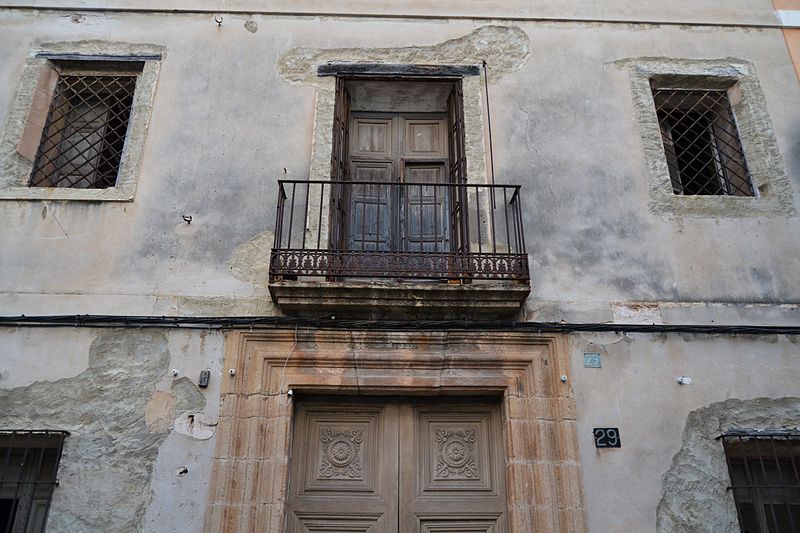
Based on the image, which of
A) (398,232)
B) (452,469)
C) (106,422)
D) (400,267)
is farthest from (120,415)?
(398,232)

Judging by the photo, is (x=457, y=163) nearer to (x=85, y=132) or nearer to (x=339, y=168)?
(x=339, y=168)

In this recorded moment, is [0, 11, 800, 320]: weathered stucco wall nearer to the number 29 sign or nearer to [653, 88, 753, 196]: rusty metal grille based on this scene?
[653, 88, 753, 196]: rusty metal grille

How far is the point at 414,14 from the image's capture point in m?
6.32

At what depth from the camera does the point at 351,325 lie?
497 cm

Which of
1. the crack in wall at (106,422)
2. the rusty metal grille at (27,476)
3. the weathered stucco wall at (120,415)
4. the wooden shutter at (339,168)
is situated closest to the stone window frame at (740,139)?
the wooden shutter at (339,168)

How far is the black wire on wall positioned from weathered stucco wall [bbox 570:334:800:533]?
0.06m

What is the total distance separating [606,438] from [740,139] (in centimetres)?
300

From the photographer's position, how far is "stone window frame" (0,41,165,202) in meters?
5.43

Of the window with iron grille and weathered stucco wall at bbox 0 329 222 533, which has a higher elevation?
the window with iron grille

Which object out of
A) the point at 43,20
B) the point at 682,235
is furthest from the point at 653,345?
the point at 43,20

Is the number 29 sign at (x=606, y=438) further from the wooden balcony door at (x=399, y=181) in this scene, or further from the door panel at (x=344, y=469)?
the wooden balcony door at (x=399, y=181)

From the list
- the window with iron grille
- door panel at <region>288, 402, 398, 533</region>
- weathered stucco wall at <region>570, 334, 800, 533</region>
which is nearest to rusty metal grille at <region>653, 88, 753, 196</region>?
weathered stucco wall at <region>570, 334, 800, 533</region>

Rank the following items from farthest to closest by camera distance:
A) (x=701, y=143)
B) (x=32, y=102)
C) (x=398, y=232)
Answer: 1. (x=701, y=143)
2. (x=32, y=102)
3. (x=398, y=232)

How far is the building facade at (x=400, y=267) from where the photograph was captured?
184 inches
